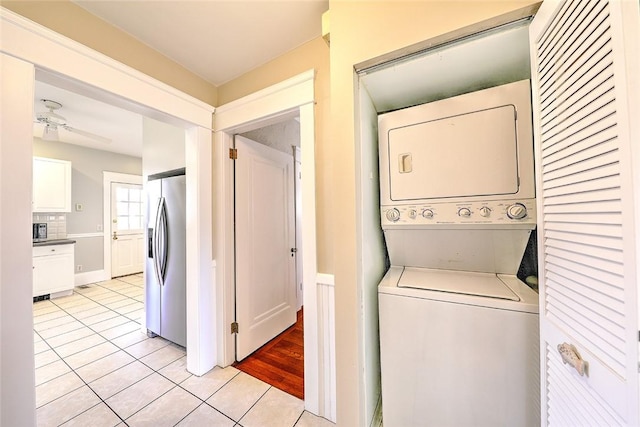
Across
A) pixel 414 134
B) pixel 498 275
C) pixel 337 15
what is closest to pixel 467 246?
pixel 498 275

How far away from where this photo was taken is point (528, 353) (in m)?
0.83

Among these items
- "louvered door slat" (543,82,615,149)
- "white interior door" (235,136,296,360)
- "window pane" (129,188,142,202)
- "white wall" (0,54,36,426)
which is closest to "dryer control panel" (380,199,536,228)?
"louvered door slat" (543,82,615,149)

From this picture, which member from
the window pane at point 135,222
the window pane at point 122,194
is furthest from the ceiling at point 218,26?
the window pane at point 135,222

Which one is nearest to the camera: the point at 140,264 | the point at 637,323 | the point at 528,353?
the point at 637,323

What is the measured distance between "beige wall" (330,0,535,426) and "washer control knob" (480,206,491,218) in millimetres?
558

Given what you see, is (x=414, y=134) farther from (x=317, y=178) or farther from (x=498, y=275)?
(x=498, y=275)

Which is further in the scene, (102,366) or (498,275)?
(102,366)

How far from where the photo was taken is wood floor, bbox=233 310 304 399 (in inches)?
69.4

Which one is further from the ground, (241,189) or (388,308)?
(241,189)

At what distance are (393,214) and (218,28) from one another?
164 cm

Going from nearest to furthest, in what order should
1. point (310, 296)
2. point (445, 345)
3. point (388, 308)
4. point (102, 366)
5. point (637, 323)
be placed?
point (637, 323), point (445, 345), point (388, 308), point (310, 296), point (102, 366)

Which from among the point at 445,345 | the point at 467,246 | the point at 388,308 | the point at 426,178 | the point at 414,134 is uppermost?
the point at 414,134

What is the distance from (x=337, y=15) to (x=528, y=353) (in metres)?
1.59

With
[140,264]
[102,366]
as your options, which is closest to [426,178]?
[102,366]
